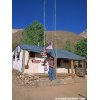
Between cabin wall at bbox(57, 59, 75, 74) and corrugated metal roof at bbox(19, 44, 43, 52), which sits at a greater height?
corrugated metal roof at bbox(19, 44, 43, 52)

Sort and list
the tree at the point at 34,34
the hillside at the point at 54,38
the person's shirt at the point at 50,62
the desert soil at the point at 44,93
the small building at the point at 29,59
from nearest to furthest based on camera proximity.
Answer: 1. the desert soil at the point at 44,93
2. the small building at the point at 29,59
3. the person's shirt at the point at 50,62
4. the tree at the point at 34,34
5. the hillside at the point at 54,38

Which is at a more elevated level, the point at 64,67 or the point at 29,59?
the point at 29,59

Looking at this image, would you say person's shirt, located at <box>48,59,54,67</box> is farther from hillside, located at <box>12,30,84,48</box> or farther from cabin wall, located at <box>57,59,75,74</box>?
hillside, located at <box>12,30,84,48</box>

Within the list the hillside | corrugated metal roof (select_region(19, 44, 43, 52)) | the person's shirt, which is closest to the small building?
corrugated metal roof (select_region(19, 44, 43, 52))

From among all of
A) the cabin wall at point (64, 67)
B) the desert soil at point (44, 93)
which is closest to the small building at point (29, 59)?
the cabin wall at point (64, 67)

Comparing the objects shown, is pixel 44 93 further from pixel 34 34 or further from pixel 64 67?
pixel 34 34

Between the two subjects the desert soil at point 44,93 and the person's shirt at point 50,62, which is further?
the person's shirt at point 50,62

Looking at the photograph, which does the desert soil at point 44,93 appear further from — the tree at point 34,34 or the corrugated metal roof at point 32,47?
the tree at point 34,34

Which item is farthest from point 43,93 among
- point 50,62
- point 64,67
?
point 64,67

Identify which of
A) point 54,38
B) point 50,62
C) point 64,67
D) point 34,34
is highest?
point 54,38
